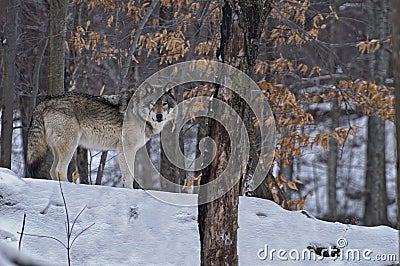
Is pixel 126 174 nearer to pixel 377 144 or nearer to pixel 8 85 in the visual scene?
pixel 8 85

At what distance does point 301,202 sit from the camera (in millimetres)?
8930

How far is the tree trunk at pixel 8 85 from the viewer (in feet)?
26.9

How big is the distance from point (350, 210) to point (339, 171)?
192cm

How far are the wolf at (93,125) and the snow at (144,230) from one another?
64.2 inches

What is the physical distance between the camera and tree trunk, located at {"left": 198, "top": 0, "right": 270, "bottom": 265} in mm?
4398

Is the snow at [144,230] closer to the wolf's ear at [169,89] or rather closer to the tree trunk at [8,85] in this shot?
the wolf's ear at [169,89]

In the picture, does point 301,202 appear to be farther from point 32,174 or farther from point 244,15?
point 244,15

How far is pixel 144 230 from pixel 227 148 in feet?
4.56

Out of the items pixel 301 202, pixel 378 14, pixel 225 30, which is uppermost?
pixel 378 14

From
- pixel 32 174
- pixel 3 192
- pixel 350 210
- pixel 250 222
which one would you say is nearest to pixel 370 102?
pixel 250 222

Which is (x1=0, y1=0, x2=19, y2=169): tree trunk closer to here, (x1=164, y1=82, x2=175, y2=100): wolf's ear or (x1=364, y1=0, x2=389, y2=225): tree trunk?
(x1=164, y1=82, x2=175, y2=100): wolf's ear

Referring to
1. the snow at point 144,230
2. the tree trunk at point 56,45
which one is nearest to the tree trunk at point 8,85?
the tree trunk at point 56,45

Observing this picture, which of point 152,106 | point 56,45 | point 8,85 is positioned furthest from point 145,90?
point 8,85

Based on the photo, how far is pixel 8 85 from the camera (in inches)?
326
